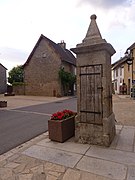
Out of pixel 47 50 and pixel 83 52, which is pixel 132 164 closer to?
pixel 83 52

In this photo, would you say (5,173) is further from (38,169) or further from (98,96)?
(98,96)

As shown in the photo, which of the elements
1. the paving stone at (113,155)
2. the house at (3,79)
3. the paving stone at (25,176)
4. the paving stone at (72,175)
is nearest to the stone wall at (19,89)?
the house at (3,79)

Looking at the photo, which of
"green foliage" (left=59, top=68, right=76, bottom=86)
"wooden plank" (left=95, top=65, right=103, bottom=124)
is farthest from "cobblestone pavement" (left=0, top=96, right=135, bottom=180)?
"green foliage" (left=59, top=68, right=76, bottom=86)

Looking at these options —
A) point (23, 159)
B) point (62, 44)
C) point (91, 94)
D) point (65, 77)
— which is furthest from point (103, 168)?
point (62, 44)

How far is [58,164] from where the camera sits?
351cm

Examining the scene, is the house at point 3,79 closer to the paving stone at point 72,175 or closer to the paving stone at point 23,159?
the paving stone at point 23,159

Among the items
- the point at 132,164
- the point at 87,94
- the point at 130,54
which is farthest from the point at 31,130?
the point at 130,54

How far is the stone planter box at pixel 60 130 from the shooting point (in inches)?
187

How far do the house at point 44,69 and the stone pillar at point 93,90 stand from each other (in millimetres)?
22783

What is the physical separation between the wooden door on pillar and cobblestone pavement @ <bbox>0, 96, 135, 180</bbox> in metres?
0.72

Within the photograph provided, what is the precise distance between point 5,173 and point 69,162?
47.1 inches

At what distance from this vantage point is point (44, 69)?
29125 mm

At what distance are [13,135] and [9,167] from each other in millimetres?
2513

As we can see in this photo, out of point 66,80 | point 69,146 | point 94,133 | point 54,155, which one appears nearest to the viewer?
point 54,155
